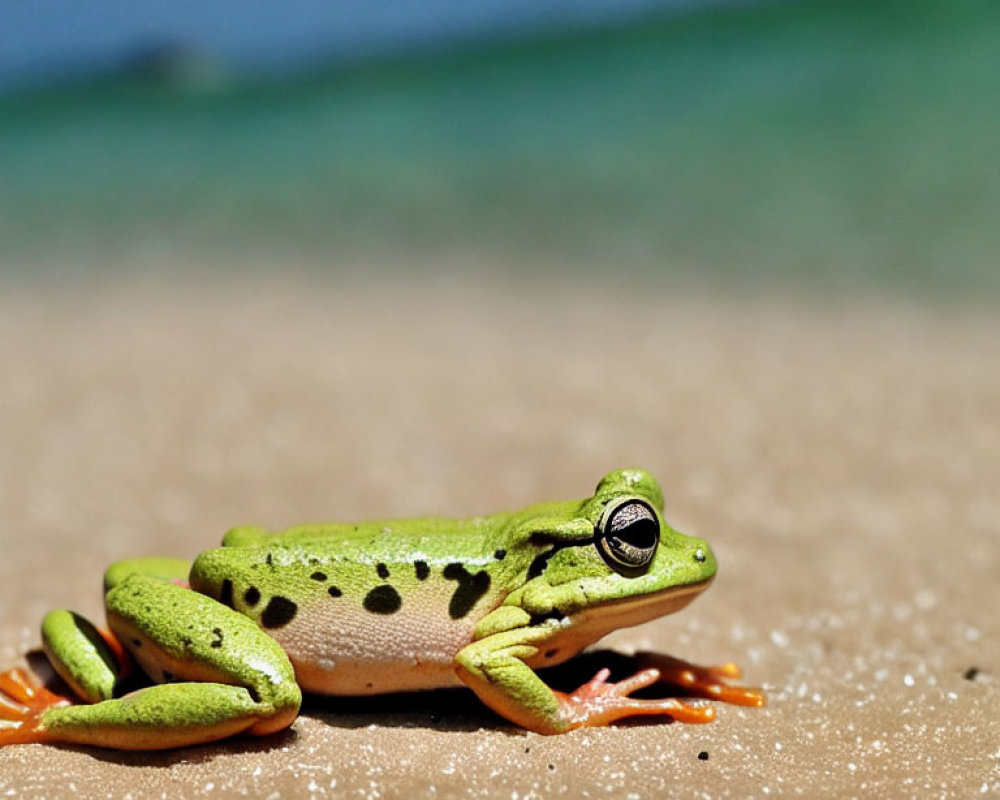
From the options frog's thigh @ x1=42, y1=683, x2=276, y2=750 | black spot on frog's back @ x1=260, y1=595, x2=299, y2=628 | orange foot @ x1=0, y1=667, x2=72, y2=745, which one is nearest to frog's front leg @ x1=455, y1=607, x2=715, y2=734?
black spot on frog's back @ x1=260, y1=595, x2=299, y2=628

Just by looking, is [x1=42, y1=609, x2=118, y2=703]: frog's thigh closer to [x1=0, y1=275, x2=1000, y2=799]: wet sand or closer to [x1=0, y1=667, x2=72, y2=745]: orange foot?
[x1=0, y1=667, x2=72, y2=745]: orange foot


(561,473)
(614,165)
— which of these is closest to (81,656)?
(561,473)

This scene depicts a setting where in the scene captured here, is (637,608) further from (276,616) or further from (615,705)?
(276,616)

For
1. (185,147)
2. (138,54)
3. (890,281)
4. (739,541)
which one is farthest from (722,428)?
(138,54)

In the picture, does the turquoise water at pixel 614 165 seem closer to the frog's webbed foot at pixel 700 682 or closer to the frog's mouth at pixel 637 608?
the frog's webbed foot at pixel 700 682

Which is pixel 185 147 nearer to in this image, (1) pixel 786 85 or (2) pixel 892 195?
(1) pixel 786 85

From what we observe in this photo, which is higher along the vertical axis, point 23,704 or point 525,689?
point 525,689

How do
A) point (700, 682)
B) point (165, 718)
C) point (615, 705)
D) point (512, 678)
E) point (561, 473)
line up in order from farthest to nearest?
1. point (561, 473)
2. point (700, 682)
3. point (615, 705)
4. point (512, 678)
5. point (165, 718)
